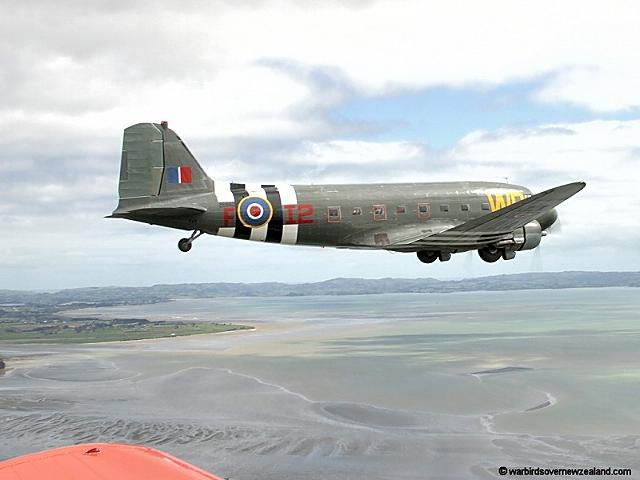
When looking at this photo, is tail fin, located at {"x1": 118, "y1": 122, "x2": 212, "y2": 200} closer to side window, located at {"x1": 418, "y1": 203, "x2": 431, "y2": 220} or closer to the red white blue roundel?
the red white blue roundel

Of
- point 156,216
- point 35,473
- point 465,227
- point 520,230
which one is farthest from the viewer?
point 520,230

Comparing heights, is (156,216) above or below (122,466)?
above

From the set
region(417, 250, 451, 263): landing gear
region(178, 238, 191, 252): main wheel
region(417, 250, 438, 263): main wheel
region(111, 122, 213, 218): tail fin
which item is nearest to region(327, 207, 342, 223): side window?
region(417, 250, 451, 263): landing gear

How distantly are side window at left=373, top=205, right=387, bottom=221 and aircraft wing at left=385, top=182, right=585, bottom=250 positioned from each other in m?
1.66

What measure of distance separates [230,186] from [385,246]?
30.4 feet

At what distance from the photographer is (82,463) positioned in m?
7.68

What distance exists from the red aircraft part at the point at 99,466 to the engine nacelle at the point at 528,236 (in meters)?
34.4

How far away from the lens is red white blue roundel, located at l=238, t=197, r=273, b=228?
36938 mm

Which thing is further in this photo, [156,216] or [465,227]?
[465,227]

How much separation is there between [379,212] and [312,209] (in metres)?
3.76

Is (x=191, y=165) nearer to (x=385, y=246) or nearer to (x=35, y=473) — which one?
(x=385, y=246)

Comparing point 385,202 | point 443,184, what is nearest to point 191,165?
Result: point 385,202

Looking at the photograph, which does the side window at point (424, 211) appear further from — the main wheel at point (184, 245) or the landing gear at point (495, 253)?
the main wheel at point (184, 245)

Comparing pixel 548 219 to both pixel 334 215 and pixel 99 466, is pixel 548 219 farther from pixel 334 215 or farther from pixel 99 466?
pixel 99 466
